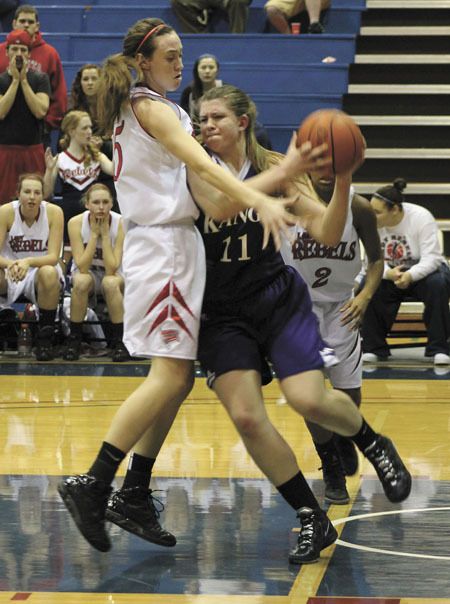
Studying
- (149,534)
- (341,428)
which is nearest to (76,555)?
(149,534)

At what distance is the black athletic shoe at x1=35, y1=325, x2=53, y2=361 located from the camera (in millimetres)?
8328

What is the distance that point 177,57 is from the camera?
3.72 meters

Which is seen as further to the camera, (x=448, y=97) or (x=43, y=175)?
(x=448, y=97)

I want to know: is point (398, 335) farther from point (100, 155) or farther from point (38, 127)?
point (38, 127)

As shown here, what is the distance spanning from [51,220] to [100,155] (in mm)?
1091

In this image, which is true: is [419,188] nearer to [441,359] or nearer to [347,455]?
[441,359]

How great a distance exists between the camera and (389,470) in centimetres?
384

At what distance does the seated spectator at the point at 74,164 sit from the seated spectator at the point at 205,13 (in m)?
2.90

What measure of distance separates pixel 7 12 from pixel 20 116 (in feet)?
10.7

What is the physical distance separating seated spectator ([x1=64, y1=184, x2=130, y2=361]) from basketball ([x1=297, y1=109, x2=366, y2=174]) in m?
4.94

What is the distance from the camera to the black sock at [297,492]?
144 inches

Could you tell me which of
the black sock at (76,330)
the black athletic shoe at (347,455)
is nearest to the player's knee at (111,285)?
the black sock at (76,330)

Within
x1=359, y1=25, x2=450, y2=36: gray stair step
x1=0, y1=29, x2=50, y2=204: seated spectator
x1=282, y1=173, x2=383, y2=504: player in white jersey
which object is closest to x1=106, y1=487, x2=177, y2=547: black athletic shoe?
x1=282, y1=173, x2=383, y2=504: player in white jersey

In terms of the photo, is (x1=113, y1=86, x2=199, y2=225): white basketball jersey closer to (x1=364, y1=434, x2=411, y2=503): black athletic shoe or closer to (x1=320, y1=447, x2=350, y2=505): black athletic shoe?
(x1=364, y1=434, x2=411, y2=503): black athletic shoe
